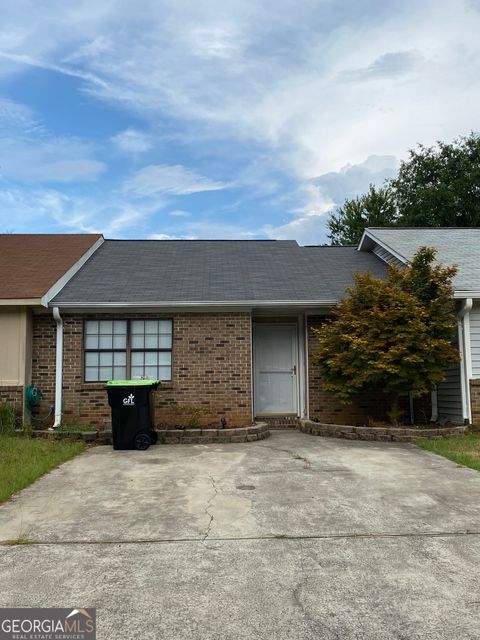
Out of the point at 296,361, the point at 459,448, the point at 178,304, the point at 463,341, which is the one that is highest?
the point at 178,304

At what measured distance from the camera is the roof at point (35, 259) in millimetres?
10828

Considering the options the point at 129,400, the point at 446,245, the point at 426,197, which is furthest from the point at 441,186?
the point at 129,400

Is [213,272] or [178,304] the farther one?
[213,272]

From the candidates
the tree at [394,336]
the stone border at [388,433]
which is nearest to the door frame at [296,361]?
the tree at [394,336]

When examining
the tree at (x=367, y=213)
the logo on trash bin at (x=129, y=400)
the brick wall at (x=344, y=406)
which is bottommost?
the brick wall at (x=344, y=406)

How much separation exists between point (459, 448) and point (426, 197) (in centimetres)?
2682

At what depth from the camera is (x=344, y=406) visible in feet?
38.4

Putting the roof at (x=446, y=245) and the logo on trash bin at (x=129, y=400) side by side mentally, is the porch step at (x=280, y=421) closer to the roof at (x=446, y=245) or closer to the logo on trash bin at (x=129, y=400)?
the logo on trash bin at (x=129, y=400)

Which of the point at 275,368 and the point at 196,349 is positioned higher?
the point at 196,349

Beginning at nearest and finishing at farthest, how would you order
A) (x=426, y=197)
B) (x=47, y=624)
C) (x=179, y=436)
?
(x=47, y=624) → (x=179, y=436) → (x=426, y=197)

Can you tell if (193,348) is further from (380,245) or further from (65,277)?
(380,245)

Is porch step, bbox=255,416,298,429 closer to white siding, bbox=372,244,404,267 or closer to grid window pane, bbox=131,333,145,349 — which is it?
grid window pane, bbox=131,333,145,349

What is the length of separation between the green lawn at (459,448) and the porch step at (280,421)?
124 inches

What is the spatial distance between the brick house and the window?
0.8 inches
